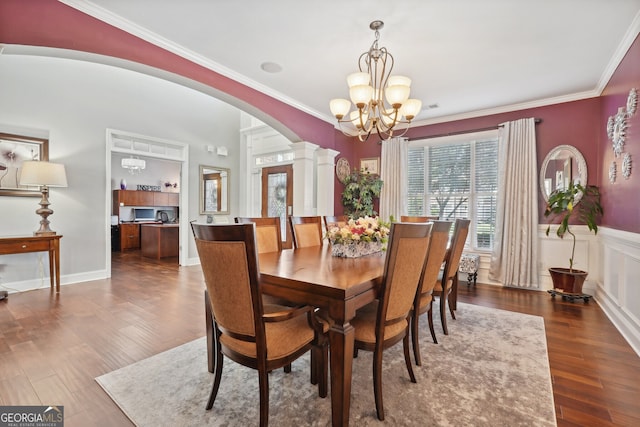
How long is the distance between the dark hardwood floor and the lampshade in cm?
144

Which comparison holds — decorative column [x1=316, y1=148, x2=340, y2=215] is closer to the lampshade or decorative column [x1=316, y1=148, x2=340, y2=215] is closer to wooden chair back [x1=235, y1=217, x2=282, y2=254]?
wooden chair back [x1=235, y1=217, x2=282, y2=254]

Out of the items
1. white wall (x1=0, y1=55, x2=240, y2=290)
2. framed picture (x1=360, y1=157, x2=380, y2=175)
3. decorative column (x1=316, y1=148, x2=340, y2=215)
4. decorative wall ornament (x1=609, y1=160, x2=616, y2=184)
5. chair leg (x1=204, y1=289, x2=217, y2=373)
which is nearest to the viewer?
chair leg (x1=204, y1=289, x2=217, y2=373)

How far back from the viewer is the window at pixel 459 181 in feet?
15.1

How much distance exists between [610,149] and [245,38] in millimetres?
4184

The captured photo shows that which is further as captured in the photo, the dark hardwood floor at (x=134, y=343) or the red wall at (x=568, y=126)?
the red wall at (x=568, y=126)

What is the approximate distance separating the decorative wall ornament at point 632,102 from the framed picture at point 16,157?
683 centimetres

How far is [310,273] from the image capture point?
1692 millimetres

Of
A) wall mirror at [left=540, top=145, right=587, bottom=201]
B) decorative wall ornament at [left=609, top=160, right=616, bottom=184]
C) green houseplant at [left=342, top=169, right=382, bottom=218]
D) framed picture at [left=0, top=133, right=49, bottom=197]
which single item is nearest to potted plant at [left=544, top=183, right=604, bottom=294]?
wall mirror at [left=540, top=145, right=587, bottom=201]

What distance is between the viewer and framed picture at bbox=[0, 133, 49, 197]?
3.80 meters

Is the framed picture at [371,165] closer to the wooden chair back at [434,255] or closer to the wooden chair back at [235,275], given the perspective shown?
the wooden chair back at [434,255]

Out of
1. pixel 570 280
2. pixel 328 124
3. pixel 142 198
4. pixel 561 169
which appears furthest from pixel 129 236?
pixel 561 169

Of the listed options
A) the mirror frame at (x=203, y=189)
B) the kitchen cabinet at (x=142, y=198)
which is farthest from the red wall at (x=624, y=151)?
the kitchen cabinet at (x=142, y=198)

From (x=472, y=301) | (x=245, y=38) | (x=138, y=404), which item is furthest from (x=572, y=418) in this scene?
(x=245, y=38)

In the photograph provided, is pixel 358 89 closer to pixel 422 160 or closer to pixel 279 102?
pixel 279 102
